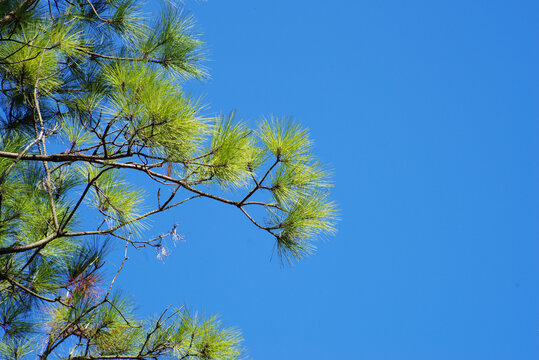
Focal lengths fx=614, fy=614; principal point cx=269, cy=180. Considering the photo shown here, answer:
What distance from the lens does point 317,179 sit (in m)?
1.95

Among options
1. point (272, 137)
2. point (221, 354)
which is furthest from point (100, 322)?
point (272, 137)

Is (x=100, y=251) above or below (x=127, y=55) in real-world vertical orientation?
below

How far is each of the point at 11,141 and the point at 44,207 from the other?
264mm

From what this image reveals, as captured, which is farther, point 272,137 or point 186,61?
point 186,61

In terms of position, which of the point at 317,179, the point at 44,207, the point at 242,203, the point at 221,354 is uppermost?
Answer: the point at 44,207

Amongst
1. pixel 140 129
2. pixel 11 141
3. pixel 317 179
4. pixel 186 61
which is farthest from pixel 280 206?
pixel 11 141

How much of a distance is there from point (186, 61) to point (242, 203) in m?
0.84

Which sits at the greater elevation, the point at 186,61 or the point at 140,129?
the point at 186,61

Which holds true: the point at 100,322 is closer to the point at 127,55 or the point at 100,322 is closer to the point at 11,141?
the point at 11,141

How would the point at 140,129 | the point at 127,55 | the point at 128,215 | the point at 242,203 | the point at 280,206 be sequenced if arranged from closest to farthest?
the point at 140,129, the point at 242,203, the point at 280,206, the point at 128,215, the point at 127,55

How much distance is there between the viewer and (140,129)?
1.66 meters

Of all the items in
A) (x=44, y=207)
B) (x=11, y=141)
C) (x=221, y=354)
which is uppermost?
(x=11, y=141)

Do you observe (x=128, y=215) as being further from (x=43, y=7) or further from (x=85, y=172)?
(x=43, y=7)

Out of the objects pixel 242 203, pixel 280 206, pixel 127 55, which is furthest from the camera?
pixel 127 55
